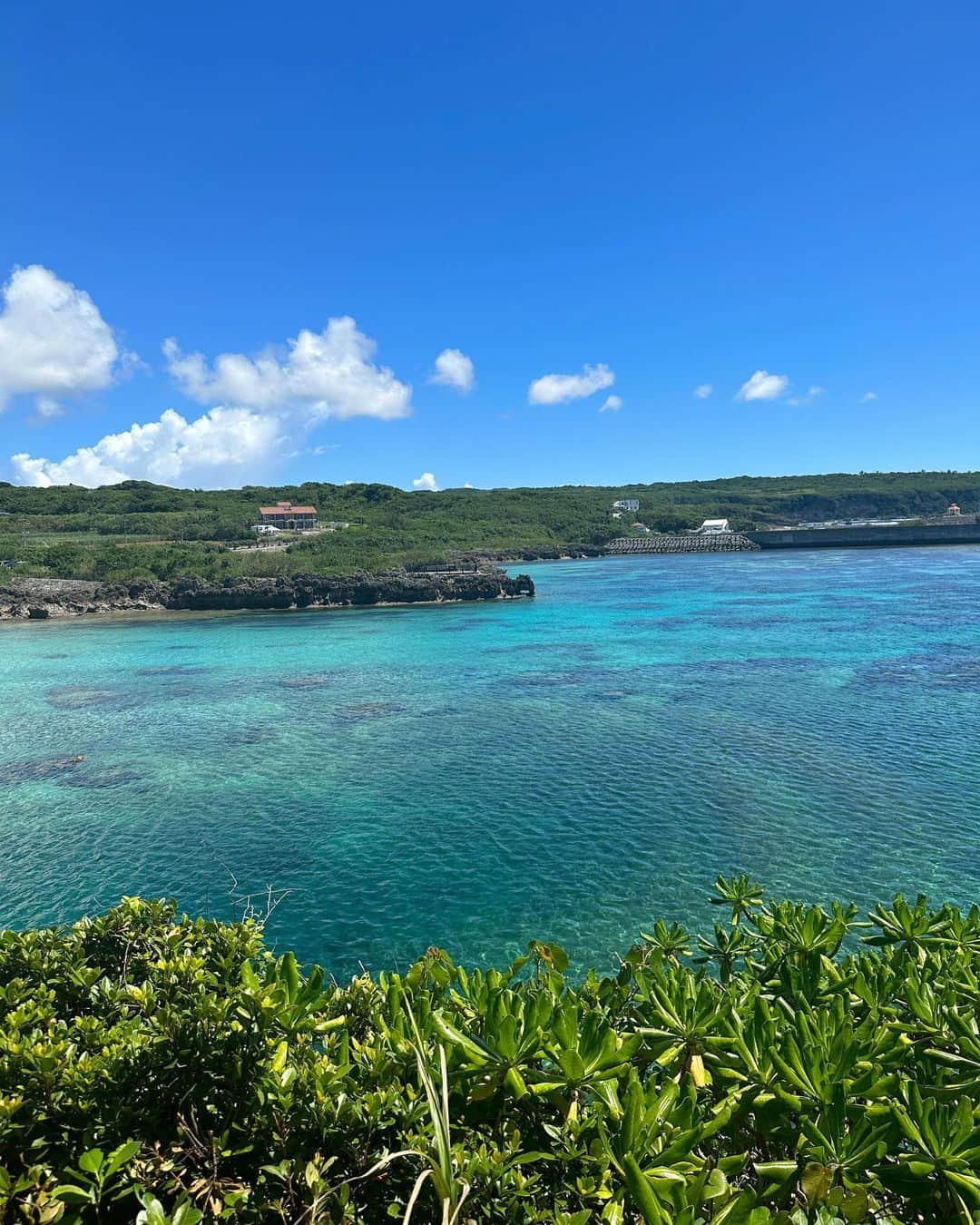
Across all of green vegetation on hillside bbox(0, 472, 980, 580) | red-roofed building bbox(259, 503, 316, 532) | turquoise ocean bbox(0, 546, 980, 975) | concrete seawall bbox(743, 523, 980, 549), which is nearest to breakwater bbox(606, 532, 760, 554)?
concrete seawall bbox(743, 523, 980, 549)

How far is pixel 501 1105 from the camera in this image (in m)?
4.11

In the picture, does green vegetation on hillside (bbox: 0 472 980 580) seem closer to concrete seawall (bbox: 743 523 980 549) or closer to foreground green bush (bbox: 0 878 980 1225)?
concrete seawall (bbox: 743 523 980 549)

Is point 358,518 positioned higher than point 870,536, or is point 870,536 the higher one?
point 358,518

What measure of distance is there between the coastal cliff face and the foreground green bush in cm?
7246

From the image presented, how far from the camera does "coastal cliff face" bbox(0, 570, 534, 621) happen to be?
75500 mm

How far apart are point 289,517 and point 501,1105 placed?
12353cm

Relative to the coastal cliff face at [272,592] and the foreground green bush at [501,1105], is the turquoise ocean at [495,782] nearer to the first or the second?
the foreground green bush at [501,1105]

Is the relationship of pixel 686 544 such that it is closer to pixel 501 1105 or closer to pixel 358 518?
pixel 358 518

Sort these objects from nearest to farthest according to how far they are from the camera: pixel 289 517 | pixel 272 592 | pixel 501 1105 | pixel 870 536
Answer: pixel 501 1105 < pixel 272 592 < pixel 289 517 < pixel 870 536

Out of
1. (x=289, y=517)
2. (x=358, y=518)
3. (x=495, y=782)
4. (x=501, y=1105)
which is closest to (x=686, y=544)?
(x=358, y=518)

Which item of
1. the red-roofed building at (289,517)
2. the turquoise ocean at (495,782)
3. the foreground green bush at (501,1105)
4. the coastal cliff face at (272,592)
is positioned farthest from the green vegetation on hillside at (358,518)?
the foreground green bush at (501,1105)

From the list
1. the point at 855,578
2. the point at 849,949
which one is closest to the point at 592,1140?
the point at 849,949

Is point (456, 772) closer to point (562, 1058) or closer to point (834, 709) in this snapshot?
point (834, 709)

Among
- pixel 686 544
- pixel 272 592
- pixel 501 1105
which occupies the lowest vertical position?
pixel 272 592
